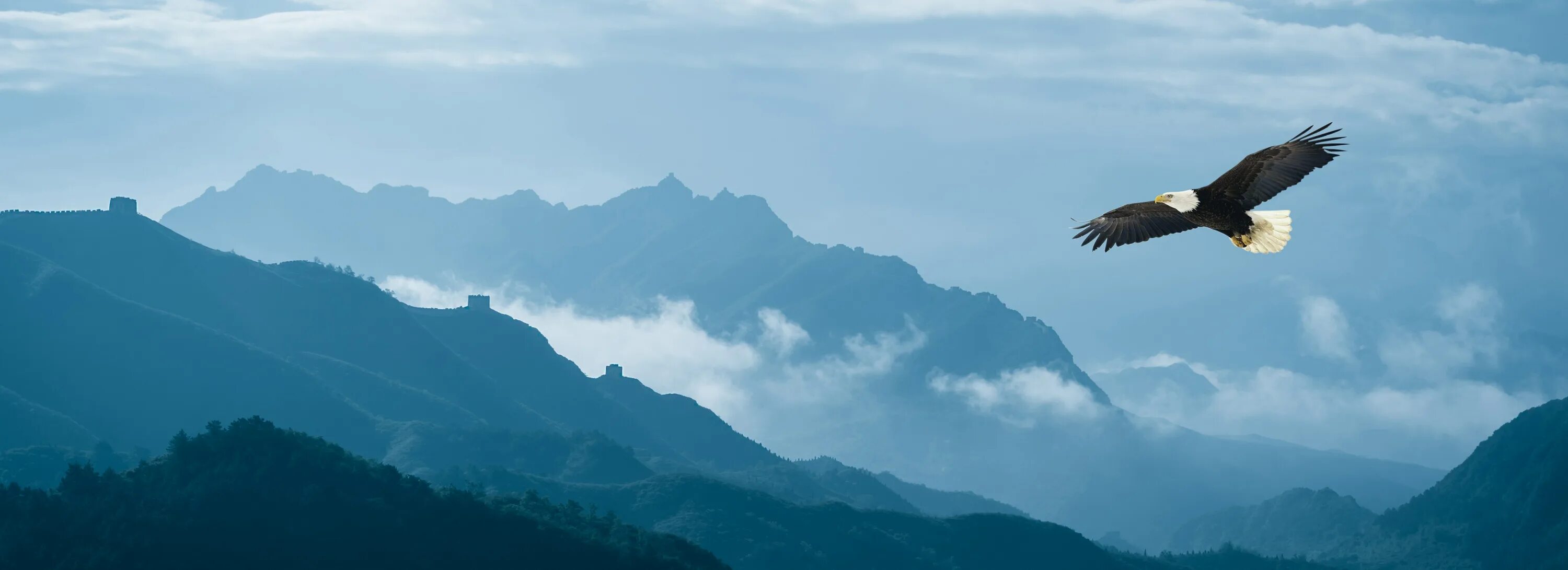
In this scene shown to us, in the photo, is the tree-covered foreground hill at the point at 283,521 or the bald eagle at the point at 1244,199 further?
the tree-covered foreground hill at the point at 283,521

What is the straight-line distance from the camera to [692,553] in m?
192

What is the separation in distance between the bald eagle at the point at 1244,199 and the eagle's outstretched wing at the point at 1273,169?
0.01 meters

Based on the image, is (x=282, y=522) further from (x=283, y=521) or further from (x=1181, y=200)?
(x=1181, y=200)

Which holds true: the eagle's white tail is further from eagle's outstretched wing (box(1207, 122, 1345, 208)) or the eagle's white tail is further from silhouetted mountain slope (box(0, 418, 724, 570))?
silhouetted mountain slope (box(0, 418, 724, 570))

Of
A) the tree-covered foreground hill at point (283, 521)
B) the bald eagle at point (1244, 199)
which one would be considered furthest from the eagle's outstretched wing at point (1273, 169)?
the tree-covered foreground hill at point (283, 521)

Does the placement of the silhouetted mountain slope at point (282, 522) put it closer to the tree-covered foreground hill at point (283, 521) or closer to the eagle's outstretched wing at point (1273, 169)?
the tree-covered foreground hill at point (283, 521)

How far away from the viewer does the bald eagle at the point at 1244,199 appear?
2816 cm

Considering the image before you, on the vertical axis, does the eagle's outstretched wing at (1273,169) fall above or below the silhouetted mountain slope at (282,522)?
above

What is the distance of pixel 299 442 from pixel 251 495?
14.9m

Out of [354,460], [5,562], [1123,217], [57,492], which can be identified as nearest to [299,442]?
[354,460]

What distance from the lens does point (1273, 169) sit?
93.6 feet

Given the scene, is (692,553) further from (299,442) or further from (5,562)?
(5,562)

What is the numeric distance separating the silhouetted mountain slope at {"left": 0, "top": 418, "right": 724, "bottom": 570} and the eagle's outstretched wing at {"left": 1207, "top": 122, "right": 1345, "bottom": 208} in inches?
5641

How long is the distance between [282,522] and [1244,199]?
513ft
